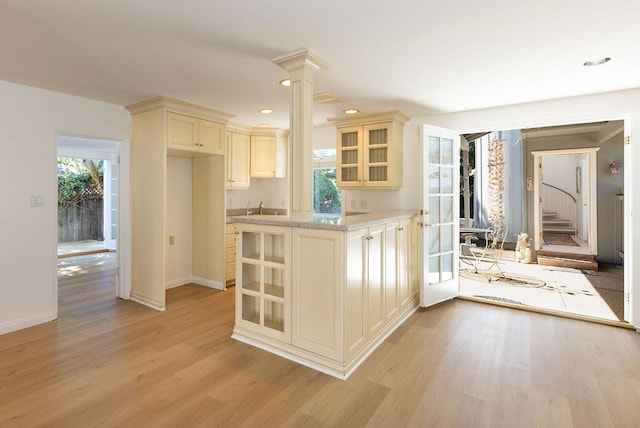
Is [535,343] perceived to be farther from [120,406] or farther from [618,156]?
[618,156]

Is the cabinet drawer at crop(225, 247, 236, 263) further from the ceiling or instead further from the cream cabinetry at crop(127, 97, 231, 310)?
the ceiling

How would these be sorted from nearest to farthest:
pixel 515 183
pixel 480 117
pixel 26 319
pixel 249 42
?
pixel 249 42, pixel 26 319, pixel 480 117, pixel 515 183

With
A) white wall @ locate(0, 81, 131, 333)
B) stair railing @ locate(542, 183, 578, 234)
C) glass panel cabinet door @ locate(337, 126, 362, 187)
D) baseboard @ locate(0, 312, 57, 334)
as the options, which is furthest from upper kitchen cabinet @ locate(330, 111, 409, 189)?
stair railing @ locate(542, 183, 578, 234)

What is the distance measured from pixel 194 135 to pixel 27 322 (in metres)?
2.44

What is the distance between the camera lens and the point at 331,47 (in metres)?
2.32

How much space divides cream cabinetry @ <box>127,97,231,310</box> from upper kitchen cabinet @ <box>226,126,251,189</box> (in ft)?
1.12

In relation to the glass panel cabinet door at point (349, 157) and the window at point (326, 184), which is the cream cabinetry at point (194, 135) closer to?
the glass panel cabinet door at point (349, 157)

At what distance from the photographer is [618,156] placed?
595 cm

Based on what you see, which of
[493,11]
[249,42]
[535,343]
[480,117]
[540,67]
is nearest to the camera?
[493,11]

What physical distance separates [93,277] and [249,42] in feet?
15.0

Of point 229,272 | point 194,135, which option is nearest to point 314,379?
point 229,272

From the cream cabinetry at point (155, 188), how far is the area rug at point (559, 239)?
701 cm

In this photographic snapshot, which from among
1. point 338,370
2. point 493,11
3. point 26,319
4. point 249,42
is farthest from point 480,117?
point 26,319

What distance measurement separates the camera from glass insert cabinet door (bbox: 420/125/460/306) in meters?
3.72
